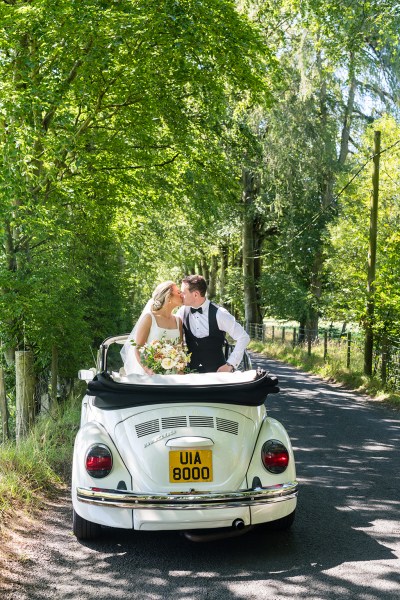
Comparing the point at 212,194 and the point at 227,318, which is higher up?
the point at 212,194

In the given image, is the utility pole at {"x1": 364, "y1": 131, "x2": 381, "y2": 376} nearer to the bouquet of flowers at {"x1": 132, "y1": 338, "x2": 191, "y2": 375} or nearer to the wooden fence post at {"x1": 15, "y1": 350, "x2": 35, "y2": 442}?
the wooden fence post at {"x1": 15, "y1": 350, "x2": 35, "y2": 442}

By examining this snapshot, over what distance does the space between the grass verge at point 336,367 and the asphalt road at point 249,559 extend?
898 centimetres

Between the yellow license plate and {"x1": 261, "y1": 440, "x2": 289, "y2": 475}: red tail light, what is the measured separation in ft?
1.54

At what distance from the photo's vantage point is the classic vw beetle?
200 inches

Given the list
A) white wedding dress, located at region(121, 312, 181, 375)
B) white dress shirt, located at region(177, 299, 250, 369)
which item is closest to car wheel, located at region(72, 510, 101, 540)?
white wedding dress, located at region(121, 312, 181, 375)

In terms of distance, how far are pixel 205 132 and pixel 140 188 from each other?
184 centimetres

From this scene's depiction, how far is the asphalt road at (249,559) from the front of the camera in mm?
4602

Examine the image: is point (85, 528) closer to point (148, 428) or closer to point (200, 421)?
point (148, 428)

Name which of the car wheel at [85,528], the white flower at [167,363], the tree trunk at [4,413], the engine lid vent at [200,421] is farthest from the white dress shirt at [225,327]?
the tree trunk at [4,413]

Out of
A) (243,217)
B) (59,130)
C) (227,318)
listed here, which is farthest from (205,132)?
(243,217)

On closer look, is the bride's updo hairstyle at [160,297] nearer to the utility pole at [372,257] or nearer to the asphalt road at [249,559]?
the asphalt road at [249,559]

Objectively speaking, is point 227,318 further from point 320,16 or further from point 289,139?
point 289,139

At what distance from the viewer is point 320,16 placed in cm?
1795

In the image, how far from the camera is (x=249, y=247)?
123 feet
